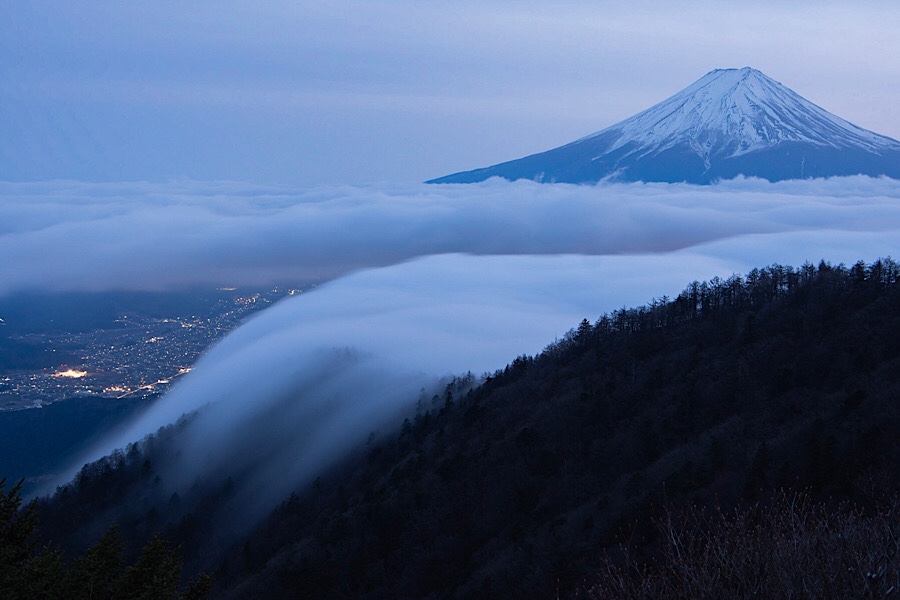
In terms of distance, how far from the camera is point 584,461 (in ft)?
127

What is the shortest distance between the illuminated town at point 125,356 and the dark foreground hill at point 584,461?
42067 millimetres

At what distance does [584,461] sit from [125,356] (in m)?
107

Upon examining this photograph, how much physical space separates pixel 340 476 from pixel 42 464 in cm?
4660

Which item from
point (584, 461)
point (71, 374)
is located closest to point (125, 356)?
point (71, 374)

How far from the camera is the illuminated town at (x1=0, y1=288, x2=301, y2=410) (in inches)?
4043

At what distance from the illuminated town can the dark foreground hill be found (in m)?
42.1

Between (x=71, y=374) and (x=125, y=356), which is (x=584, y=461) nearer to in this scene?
(x=71, y=374)

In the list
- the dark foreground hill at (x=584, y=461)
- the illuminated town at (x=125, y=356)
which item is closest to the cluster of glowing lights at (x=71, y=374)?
the illuminated town at (x=125, y=356)

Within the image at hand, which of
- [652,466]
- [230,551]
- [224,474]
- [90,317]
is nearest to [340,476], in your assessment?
[230,551]

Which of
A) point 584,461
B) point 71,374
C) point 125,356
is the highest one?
point 584,461

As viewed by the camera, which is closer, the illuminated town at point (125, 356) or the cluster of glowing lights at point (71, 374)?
the illuminated town at point (125, 356)

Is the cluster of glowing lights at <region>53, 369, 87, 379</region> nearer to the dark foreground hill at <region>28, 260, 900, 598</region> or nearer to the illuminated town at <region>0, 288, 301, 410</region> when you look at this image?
the illuminated town at <region>0, 288, 301, 410</region>

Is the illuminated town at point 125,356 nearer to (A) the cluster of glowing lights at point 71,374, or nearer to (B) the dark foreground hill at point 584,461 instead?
(A) the cluster of glowing lights at point 71,374

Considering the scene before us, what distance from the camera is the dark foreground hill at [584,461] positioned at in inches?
1051
